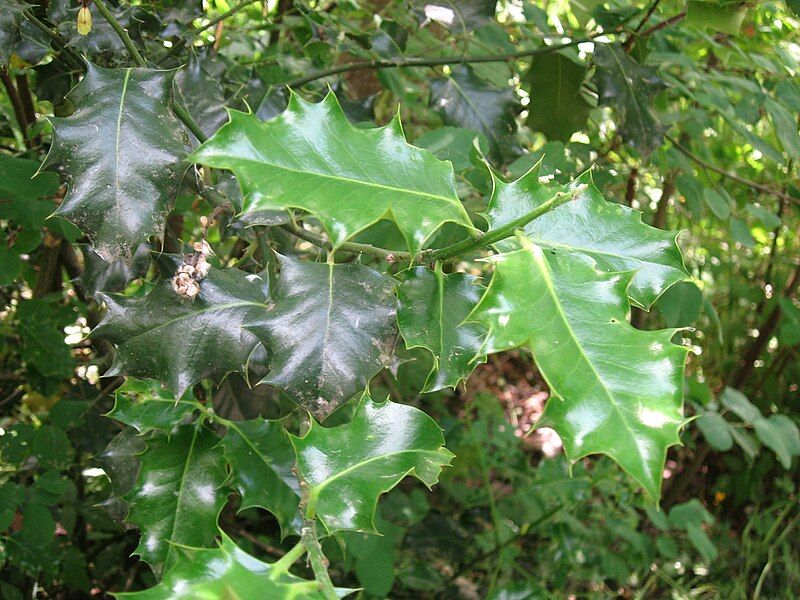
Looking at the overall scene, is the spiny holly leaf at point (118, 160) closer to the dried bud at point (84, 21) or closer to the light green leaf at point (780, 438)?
the dried bud at point (84, 21)

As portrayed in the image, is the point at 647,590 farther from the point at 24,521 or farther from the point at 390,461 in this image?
the point at 390,461

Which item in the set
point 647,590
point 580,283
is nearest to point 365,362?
point 580,283

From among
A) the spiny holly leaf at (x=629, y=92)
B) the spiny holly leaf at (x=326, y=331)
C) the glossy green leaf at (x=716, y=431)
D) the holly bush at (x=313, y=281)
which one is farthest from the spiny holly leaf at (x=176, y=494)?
the glossy green leaf at (x=716, y=431)

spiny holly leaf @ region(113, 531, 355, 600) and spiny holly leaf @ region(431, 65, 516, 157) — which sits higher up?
spiny holly leaf @ region(113, 531, 355, 600)

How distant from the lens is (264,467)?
0.81m

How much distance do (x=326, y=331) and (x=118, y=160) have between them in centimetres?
25

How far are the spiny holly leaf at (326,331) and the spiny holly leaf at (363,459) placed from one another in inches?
1.6

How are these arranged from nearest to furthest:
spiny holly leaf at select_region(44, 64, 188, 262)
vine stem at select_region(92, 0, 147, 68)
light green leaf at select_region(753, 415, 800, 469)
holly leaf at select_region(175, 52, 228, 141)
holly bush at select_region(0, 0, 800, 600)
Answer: holly bush at select_region(0, 0, 800, 600) → spiny holly leaf at select_region(44, 64, 188, 262) → vine stem at select_region(92, 0, 147, 68) → holly leaf at select_region(175, 52, 228, 141) → light green leaf at select_region(753, 415, 800, 469)

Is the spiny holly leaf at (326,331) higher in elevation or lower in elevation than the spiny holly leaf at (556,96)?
higher

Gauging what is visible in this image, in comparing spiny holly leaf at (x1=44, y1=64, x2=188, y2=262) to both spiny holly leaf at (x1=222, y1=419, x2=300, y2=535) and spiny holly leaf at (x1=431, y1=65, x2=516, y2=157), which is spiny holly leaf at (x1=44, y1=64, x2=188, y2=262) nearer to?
spiny holly leaf at (x1=222, y1=419, x2=300, y2=535)

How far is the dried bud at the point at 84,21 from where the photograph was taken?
79 cm

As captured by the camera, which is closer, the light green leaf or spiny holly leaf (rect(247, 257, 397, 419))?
spiny holly leaf (rect(247, 257, 397, 419))

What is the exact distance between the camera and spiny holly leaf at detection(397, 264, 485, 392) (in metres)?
0.65

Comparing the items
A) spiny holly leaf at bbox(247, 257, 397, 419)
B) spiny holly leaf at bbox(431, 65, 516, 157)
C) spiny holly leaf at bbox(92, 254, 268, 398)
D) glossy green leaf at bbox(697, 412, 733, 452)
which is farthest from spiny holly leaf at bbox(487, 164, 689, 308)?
glossy green leaf at bbox(697, 412, 733, 452)
